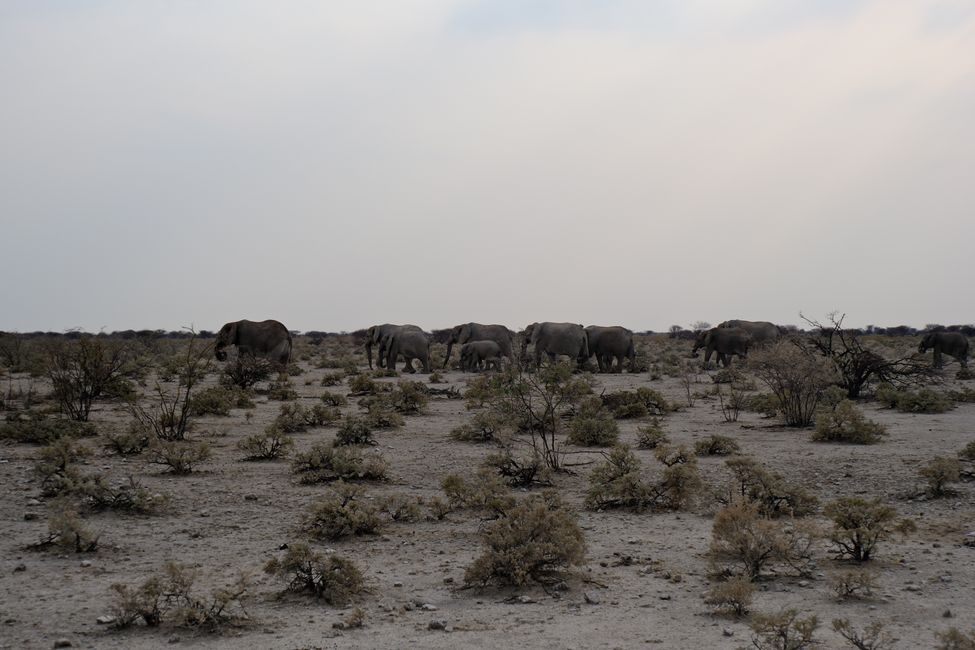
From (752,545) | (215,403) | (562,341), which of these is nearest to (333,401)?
(215,403)

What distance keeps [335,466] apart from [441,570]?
3.43 m

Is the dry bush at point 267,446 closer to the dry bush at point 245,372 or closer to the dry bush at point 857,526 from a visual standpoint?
the dry bush at point 857,526

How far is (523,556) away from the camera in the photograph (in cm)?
634

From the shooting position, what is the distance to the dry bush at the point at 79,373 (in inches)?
557

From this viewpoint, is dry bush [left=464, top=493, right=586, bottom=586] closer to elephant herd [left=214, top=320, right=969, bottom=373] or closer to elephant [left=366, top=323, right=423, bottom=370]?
elephant herd [left=214, top=320, right=969, bottom=373]

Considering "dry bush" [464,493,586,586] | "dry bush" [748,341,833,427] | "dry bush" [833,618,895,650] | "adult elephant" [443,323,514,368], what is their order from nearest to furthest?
"dry bush" [833,618,895,650]
"dry bush" [464,493,586,586]
"dry bush" [748,341,833,427]
"adult elephant" [443,323,514,368]

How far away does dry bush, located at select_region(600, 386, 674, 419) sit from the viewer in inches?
617

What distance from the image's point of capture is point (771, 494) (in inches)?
330

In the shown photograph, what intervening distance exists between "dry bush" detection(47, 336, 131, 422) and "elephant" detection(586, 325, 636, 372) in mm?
15839

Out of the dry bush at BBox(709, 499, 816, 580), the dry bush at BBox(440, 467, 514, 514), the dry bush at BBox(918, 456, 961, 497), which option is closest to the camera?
the dry bush at BBox(709, 499, 816, 580)

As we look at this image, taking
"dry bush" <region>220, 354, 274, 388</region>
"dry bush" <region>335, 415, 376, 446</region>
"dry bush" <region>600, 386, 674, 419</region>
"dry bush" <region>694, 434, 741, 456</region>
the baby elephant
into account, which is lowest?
"dry bush" <region>694, 434, 741, 456</region>

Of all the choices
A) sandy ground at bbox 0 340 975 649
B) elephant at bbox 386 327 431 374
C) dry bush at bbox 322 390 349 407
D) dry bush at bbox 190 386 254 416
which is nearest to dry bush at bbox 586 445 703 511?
sandy ground at bbox 0 340 975 649

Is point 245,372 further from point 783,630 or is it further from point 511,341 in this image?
point 783,630

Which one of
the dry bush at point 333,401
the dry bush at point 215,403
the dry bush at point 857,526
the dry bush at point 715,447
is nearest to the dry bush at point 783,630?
the dry bush at point 857,526
